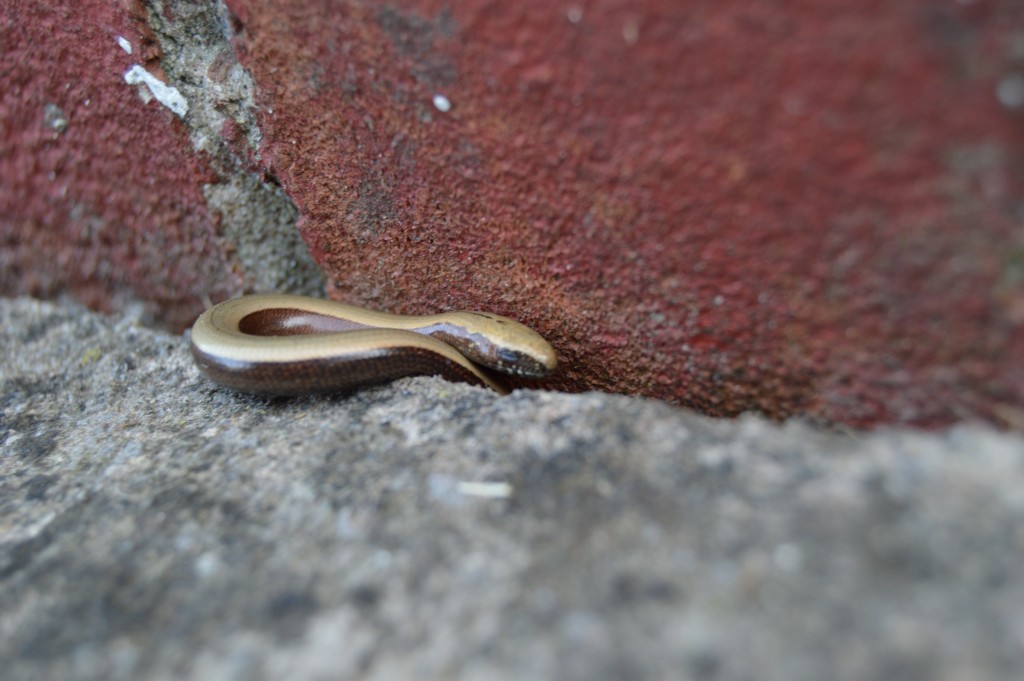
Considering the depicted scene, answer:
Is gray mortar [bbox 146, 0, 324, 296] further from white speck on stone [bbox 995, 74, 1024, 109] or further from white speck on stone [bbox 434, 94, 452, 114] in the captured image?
white speck on stone [bbox 995, 74, 1024, 109]

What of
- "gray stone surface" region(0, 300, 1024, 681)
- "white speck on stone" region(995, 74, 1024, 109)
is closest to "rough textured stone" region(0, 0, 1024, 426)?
"white speck on stone" region(995, 74, 1024, 109)

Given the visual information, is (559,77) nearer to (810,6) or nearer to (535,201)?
(535,201)

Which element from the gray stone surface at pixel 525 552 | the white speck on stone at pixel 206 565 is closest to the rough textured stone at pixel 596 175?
the gray stone surface at pixel 525 552

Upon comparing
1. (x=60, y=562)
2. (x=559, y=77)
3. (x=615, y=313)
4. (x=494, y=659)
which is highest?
(x=559, y=77)

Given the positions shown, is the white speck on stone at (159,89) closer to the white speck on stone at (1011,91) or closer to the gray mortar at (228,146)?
the gray mortar at (228,146)

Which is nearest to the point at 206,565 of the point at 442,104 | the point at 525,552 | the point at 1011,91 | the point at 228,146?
the point at 525,552

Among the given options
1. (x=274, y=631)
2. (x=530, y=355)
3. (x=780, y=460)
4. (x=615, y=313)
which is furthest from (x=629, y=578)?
Answer: (x=530, y=355)

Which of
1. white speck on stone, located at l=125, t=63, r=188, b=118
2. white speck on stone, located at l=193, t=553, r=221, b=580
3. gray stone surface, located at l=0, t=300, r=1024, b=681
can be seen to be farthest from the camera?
white speck on stone, located at l=125, t=63, r=188, b=118
